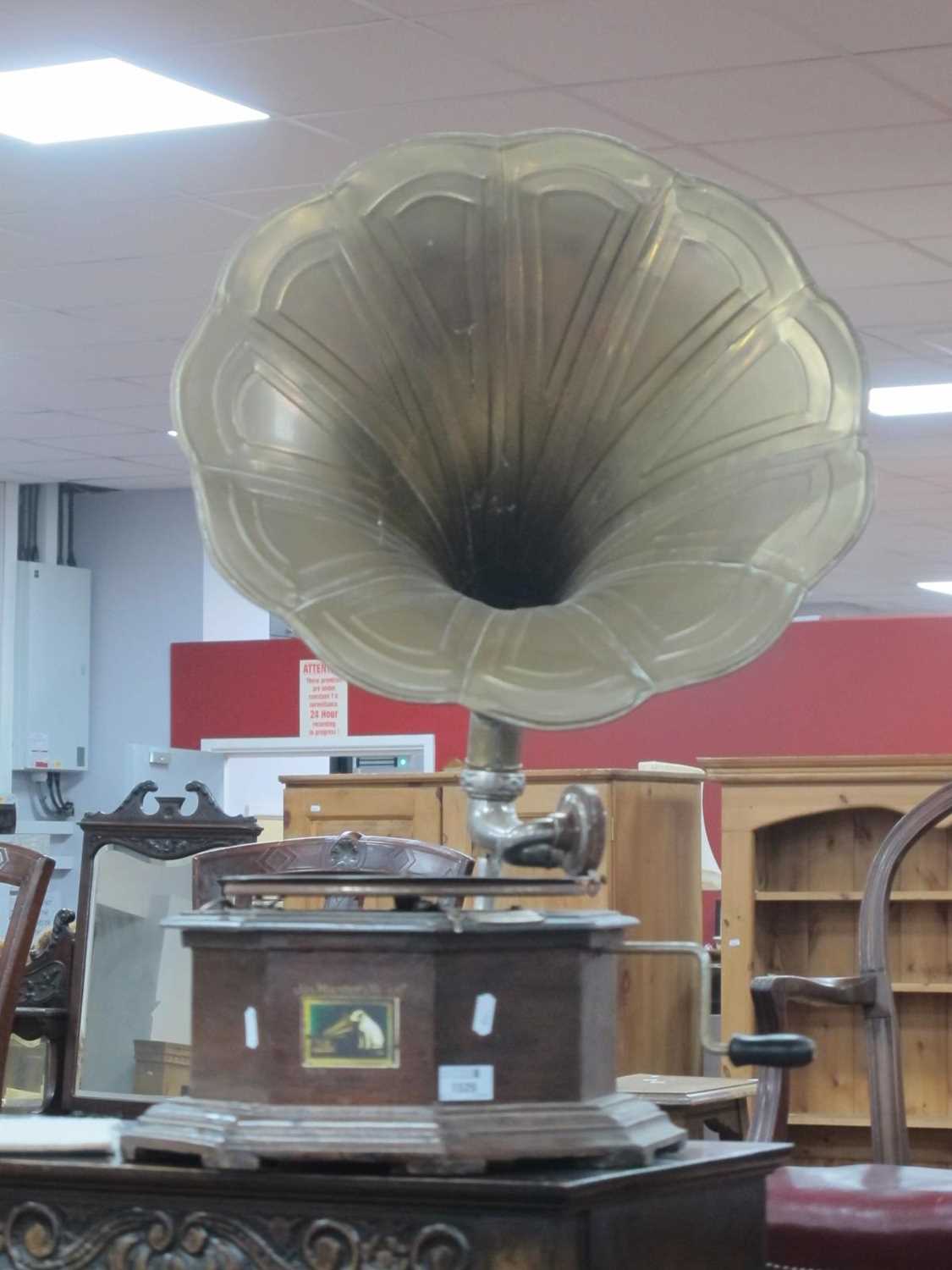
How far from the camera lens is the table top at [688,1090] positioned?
2.74m

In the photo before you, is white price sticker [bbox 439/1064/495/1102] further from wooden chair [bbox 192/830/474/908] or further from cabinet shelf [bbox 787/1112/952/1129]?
cabinet shelf [bbox 787/1112/952/1129]

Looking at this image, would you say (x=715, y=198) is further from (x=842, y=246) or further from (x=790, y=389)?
(x=842, y=246)

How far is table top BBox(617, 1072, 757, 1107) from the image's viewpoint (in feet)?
8.99

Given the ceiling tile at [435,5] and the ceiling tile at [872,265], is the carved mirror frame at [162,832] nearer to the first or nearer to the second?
the ceiling tile at [435,5]

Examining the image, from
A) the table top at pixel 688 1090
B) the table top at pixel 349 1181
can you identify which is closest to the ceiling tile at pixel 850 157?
the table top at pixel 688 1090

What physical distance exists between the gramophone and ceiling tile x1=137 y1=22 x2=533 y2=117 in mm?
2761

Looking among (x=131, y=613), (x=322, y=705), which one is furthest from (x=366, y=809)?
(x=131, y=613)

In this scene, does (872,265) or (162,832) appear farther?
(872,265)

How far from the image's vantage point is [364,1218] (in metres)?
1.47

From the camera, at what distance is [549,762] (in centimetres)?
908

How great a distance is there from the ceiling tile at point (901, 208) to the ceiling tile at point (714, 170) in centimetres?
17

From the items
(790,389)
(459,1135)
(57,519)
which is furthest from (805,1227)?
(57,519)

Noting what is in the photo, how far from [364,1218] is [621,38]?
3.56m

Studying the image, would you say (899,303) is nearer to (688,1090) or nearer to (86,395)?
(86,395)
